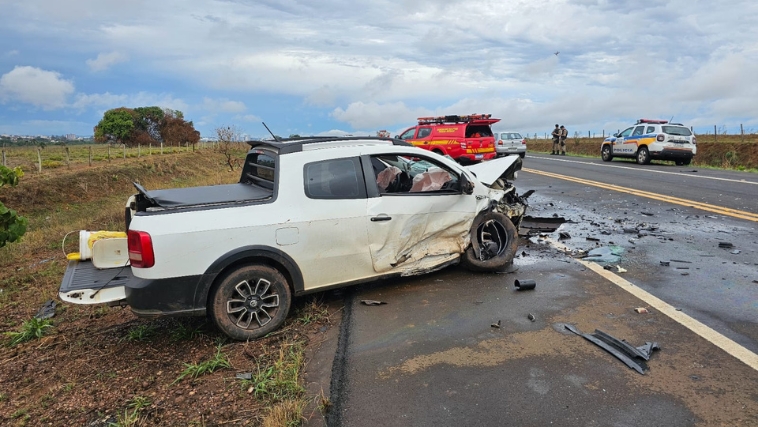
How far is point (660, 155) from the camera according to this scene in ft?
67.8

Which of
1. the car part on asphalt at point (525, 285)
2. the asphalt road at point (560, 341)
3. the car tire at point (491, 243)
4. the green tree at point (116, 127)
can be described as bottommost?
the asphalt road at point (560, 341)

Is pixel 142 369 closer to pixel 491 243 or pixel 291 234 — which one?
pixel 291 234

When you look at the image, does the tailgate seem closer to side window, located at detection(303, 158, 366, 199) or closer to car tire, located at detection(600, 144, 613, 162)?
side window, located at detection(303, 158, 366, 199)

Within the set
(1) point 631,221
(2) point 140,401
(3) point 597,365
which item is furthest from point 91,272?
(1) point 631,221

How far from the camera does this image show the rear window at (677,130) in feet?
67.3

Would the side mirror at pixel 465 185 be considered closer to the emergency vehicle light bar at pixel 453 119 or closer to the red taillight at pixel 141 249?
the red taillight at pixel 141 249

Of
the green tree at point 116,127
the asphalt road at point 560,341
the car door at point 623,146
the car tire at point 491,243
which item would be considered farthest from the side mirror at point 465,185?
the green tree at point 116,127

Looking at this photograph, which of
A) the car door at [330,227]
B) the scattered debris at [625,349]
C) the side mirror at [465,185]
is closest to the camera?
the scattered debris at [625,349]

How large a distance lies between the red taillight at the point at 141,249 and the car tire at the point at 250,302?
626mm

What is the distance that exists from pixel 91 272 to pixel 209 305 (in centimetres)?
147

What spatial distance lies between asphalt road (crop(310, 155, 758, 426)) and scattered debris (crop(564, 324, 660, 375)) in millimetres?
72

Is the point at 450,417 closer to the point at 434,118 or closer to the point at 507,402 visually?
the point at 507,402

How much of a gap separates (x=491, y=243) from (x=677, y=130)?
1852cm

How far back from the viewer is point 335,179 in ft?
16.7
